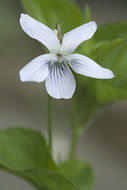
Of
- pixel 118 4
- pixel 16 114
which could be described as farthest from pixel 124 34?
pixel 118 4

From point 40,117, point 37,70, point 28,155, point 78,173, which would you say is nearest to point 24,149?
point 28,155

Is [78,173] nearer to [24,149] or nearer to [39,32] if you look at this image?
[24,149]

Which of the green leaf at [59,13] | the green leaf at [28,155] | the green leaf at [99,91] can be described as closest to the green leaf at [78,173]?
the green leaf at [28,155]

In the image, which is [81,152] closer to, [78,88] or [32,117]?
[32,117]

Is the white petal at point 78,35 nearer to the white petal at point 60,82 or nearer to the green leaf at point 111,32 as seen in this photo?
the white petal at point 60,82

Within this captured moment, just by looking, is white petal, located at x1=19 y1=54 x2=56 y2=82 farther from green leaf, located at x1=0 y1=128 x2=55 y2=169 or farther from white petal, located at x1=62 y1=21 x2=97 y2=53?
green leaf, located at x1=0 y1=128 x2=55 y2=169

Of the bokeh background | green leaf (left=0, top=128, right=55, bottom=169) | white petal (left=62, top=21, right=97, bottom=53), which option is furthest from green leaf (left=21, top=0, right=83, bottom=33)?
the bokeh background
